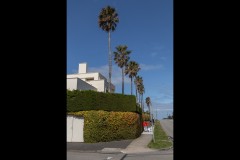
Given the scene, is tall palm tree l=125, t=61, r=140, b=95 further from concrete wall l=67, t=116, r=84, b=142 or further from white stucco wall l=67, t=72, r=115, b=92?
concrete wall l=67, t=116, r=84, b=142

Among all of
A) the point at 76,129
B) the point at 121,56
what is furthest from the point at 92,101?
the point at 121,56

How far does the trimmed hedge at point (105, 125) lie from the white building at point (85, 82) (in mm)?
8397

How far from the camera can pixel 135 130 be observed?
3066 cm

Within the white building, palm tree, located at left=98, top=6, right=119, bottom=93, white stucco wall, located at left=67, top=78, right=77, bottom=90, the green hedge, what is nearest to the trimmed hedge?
the green hedge

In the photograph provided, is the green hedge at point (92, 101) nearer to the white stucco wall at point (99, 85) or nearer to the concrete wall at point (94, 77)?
the white stucco wall at point (99, 85)

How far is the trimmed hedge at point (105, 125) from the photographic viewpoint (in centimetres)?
2648

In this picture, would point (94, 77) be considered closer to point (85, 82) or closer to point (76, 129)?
Result: point (85, 82)

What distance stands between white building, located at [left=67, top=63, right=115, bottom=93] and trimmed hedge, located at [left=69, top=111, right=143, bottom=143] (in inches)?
331

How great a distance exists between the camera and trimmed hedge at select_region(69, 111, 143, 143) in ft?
86.9
